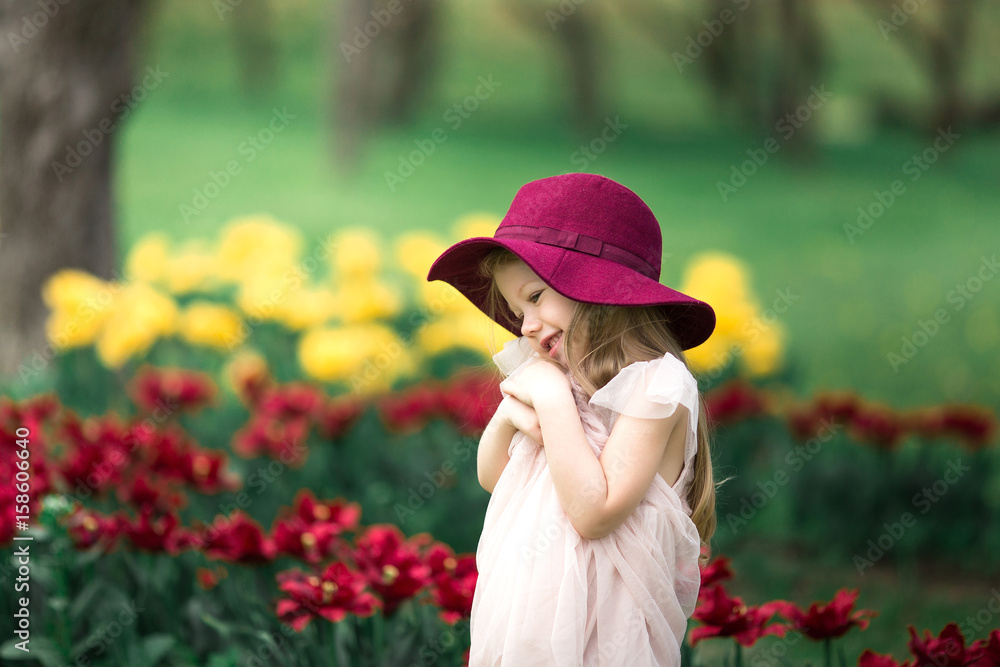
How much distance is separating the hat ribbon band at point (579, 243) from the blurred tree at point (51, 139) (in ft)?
10.1

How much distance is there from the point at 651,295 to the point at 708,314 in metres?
0.17

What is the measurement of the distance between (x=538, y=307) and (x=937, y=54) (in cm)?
543

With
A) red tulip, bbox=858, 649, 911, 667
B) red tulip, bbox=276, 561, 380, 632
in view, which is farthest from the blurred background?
red tulip, bbox=858, 649, 911, 667

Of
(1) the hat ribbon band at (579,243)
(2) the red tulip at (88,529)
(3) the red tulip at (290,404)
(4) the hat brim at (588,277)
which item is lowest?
(2) the red tulip at (88,529)

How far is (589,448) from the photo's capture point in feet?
3.98

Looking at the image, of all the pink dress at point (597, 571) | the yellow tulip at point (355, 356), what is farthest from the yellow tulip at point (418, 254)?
the pink dress at point (597, 571)

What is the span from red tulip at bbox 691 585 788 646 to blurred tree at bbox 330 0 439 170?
4.94 meters

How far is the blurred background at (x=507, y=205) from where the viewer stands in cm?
280

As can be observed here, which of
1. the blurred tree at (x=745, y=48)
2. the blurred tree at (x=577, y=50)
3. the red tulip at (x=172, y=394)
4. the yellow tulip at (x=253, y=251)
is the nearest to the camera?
the red tulip at (x=172, y=394)

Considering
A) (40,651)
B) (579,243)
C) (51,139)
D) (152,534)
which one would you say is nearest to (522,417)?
(579,243)

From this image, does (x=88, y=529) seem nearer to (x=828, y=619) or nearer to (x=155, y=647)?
(x=155, y=647)

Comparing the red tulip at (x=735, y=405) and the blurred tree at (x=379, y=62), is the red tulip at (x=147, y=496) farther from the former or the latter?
the blurred tree at (x=379, y=62)

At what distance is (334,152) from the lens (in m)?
5.82

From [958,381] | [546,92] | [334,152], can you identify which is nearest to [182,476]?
[958,381]
